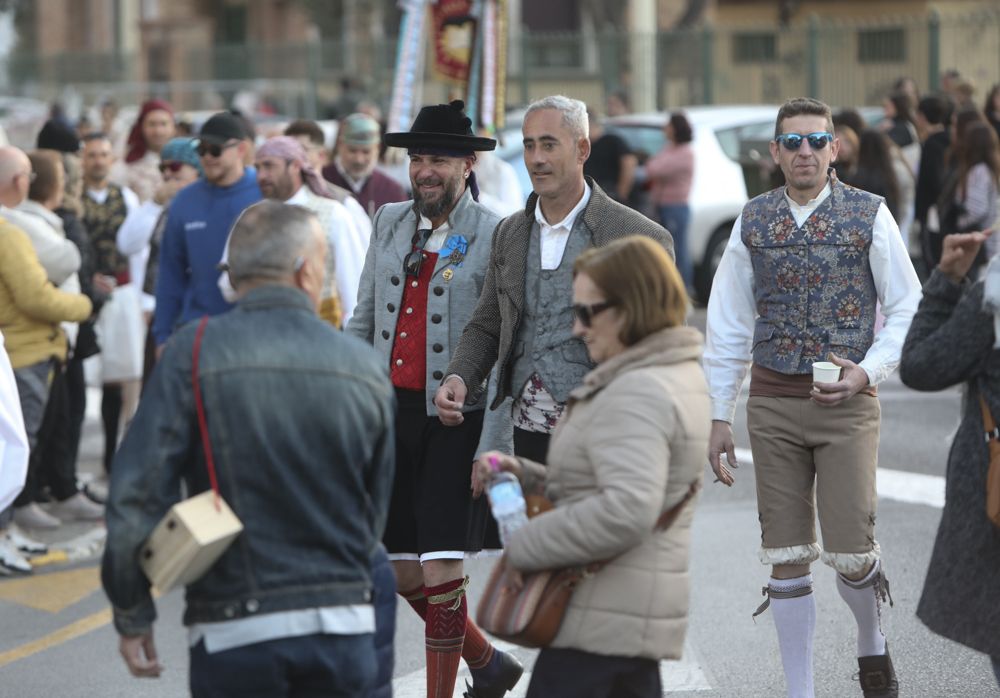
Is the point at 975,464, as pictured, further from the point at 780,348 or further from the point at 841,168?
the point at 841,168

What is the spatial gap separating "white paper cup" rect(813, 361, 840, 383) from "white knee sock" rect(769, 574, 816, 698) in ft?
2.31

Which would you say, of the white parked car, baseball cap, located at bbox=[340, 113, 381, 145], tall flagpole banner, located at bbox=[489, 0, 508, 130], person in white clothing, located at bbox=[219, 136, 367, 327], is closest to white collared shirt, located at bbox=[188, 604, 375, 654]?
person in white clothing, located at bbox=[219, 136, 367, 327]

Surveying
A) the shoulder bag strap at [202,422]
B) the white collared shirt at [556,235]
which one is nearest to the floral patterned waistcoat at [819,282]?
the white collared shirt at [556,235]

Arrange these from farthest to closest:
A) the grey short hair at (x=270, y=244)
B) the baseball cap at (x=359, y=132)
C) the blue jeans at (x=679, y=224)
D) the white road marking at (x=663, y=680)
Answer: the blue jeans at (x=679, y=224) → the baseball cap at (x=359, y=132) → the white road marking at (x=663, y=680) → the grey short hair at (x=270, y=244)

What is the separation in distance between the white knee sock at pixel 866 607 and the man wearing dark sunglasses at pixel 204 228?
332cm

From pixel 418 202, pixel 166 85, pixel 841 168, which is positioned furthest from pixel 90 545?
pixel 166 85

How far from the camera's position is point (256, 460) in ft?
12.2

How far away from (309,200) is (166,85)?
28709 millimetres

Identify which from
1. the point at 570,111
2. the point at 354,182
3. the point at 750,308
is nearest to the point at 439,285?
the point at 570,111

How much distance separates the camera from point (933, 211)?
42.7ft

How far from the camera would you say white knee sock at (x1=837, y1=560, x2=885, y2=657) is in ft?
18.6

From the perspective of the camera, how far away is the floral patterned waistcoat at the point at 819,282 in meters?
5.59

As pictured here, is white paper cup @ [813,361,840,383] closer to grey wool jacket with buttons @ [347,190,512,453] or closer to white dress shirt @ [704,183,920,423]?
white dress shirt @ [704,183,920,423]

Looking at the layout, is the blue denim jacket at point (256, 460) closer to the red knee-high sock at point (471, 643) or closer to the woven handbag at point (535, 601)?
the woven handbag at point (535, 601)
